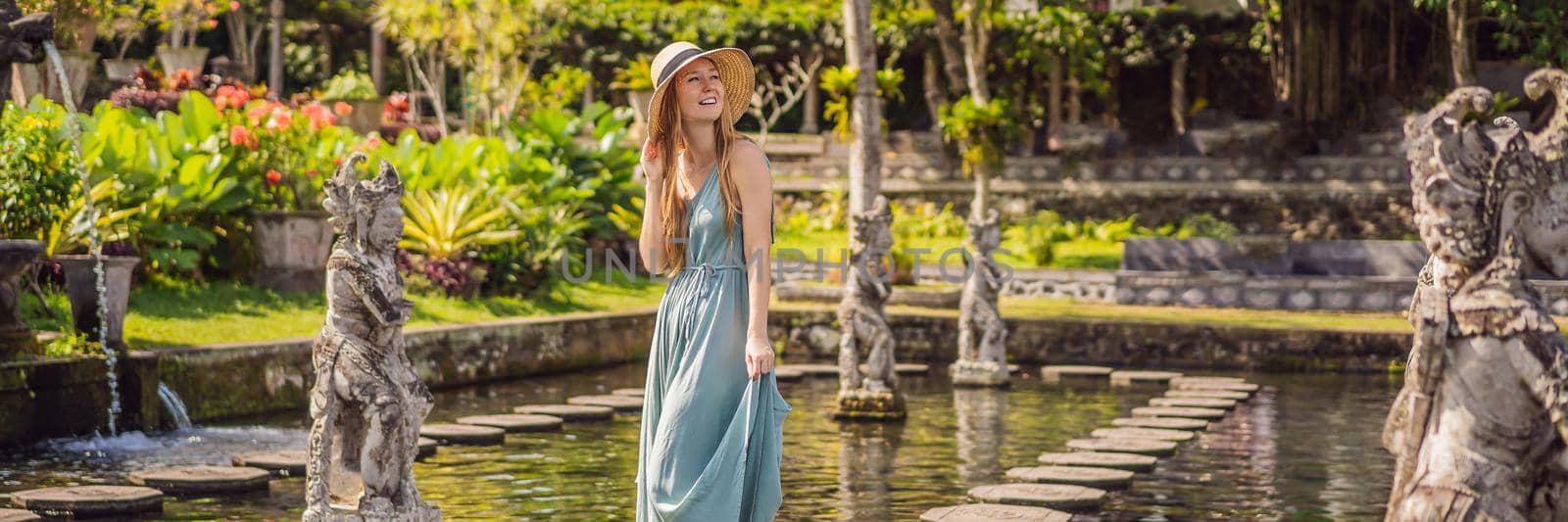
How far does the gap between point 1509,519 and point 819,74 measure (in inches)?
1026

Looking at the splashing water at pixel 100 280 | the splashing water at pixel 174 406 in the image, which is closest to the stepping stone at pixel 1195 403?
the splashing water at pixel 174 406

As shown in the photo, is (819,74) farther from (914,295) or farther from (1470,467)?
(1470,467)

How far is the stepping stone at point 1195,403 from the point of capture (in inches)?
512

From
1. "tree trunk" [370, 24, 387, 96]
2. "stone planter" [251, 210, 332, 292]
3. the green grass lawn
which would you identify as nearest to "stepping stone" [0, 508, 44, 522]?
the green grass lawn

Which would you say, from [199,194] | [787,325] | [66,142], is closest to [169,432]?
[66,142]

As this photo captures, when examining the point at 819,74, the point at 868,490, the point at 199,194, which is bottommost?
the point at 868,490

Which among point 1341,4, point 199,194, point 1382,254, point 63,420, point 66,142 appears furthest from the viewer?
point 1341,4

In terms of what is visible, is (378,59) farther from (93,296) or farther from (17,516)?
(17,516)

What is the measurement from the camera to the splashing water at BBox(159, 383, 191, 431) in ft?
36.7

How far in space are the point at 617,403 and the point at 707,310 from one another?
24.1ft

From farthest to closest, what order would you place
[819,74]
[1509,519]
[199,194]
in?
1. [819,74]
2. [199,194]
3. [1509,519]

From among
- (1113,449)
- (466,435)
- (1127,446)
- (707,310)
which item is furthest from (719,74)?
(466,435)

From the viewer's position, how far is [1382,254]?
20125mm

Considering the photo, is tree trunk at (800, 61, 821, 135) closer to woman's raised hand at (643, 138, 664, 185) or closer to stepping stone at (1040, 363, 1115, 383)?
stepping stone at (1040, 363, 1115, 383)
